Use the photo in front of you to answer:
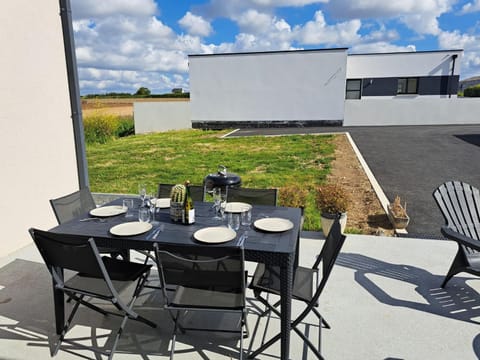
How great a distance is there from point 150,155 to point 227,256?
8.81 meters

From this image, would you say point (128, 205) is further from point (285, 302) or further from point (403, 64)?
point (403, 64)

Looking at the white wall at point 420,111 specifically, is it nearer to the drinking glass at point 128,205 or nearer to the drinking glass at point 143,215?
the drinking glass at point 128,205

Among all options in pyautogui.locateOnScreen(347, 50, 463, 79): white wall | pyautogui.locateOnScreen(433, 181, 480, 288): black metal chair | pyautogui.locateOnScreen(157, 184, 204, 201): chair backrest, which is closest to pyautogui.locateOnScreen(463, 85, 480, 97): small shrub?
pyautogui.locateOnScreen(347, 50, 463, 79): white wall

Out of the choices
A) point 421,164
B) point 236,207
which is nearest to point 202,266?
point 236,207

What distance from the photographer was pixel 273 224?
2436 mm

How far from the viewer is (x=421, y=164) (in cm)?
855

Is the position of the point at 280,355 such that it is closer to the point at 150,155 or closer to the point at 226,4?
the point at 150,155

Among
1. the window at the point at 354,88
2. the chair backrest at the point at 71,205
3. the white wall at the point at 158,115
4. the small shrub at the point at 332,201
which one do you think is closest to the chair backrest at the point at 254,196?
Answer: the small shrub at the point at 332,201

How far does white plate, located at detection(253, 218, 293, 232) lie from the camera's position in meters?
2.35

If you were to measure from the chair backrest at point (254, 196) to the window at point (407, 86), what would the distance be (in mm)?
21315

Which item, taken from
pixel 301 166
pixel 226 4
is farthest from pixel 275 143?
pixel 226 4

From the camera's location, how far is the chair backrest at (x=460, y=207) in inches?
123

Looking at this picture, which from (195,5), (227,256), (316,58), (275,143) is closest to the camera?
(227,256)

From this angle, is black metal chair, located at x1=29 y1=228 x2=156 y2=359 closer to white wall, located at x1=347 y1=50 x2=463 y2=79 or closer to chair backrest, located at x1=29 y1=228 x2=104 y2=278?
chair backrest, located at x1=29 y1=228 x2=104 y2=278
